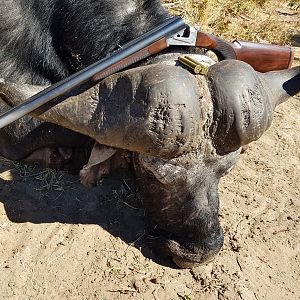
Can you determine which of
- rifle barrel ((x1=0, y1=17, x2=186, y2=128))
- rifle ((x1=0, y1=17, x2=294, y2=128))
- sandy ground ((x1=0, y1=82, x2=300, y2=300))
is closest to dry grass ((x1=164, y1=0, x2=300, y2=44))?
sandy ground ((x1=0, y1=82, x2=300, y2=300))

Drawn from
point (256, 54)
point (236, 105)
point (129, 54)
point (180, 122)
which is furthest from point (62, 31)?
point (256, 54)

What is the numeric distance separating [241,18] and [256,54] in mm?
3084

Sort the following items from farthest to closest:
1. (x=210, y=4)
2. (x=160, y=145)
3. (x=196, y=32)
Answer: (x=210, y=4), (x=196, y=32), (x=160, y=145)

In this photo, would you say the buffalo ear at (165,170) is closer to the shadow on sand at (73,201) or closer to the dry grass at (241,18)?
the shadow on sand at (73,201)

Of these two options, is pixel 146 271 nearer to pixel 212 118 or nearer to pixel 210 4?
pixel 212 118

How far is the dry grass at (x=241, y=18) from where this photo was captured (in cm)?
691

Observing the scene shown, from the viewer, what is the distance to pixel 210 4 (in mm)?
7215

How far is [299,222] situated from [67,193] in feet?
5.77

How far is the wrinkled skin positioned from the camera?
9.87 feet

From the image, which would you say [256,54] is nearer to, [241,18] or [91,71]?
[91,71]

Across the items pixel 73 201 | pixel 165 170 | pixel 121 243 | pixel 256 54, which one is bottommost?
pixel 121 243

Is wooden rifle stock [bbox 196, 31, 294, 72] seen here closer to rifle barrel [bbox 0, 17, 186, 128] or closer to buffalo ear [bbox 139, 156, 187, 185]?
→ rifle barrel [bbox 0, 17, 186, 128]

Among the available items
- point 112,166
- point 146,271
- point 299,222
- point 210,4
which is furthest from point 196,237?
point 210,4

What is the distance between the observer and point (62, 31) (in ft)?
Result: 12.4
